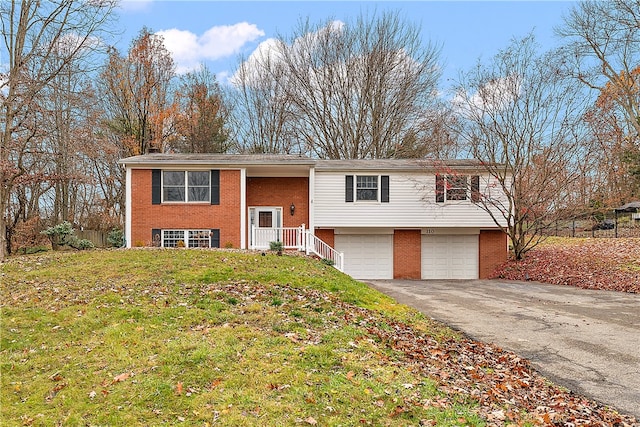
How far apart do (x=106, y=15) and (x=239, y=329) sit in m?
18.7

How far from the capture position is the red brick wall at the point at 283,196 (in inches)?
827

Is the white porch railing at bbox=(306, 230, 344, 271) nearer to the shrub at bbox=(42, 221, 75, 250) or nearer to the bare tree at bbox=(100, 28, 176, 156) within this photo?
the shrub at bbox=(42, 221, 75, 250)

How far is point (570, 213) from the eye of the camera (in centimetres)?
2003

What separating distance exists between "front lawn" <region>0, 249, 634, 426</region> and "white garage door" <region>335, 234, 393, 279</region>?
11627mm

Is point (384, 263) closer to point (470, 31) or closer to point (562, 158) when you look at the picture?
point (562, 158)

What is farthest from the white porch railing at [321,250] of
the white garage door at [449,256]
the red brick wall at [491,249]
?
the red brick wall at [491,249]

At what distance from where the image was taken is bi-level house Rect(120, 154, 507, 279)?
1852cm

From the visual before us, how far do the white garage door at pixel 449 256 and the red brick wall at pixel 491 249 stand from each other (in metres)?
0.29

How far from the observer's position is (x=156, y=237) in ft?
60.7

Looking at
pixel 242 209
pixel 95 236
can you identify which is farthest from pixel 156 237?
pixel 95 236

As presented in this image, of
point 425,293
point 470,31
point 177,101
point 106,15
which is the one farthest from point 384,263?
point 177,101

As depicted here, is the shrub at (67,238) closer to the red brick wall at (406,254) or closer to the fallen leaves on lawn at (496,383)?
the red brick wall at (406,254)

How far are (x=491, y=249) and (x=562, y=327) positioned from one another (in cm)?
1269

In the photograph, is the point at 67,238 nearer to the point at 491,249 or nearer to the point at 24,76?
the point at 24,76
